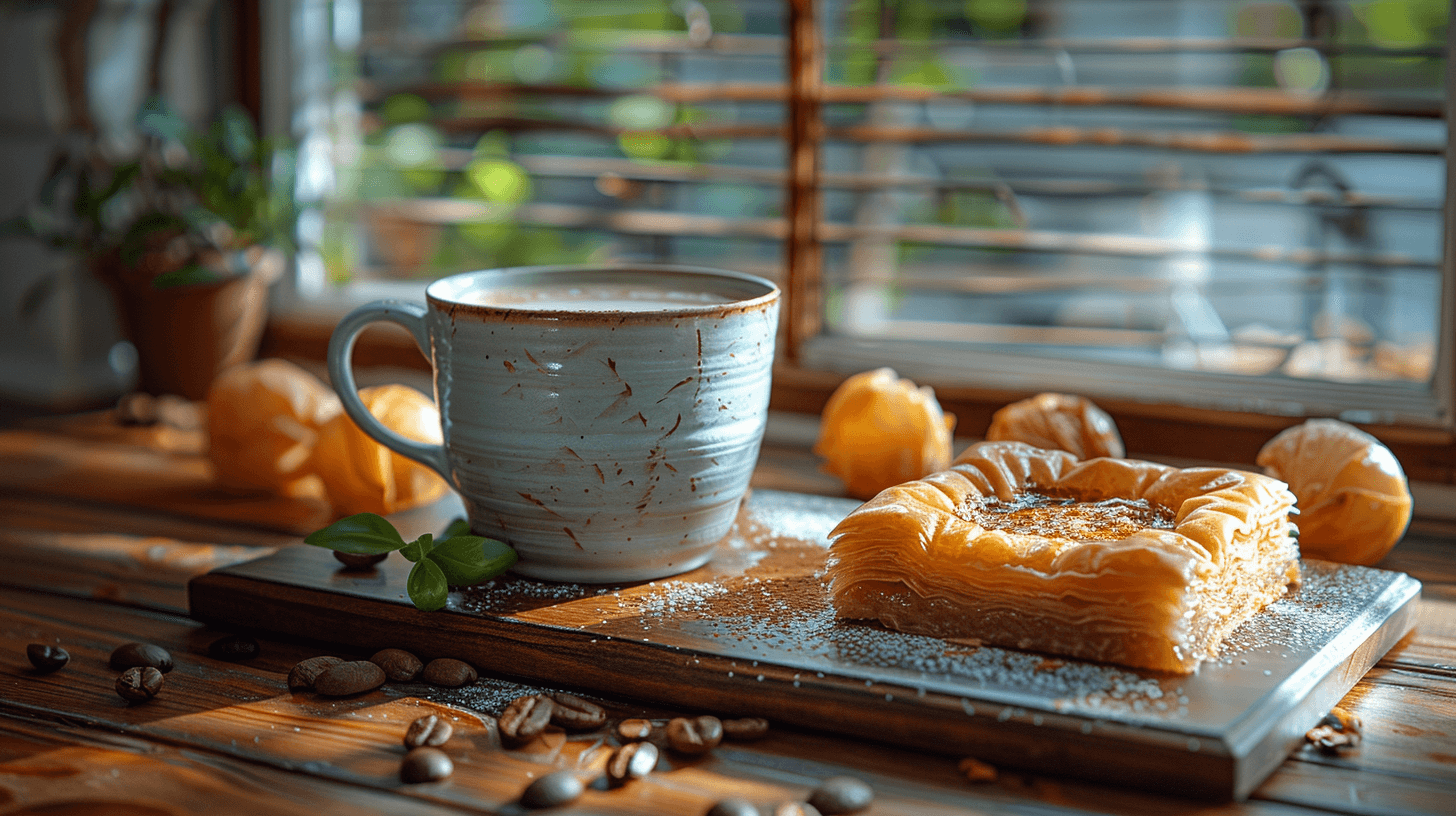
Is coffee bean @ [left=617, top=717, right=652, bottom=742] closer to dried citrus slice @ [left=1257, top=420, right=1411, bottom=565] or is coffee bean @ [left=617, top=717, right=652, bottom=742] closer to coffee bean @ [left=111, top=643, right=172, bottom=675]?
coffee bean @ [left=111, top=643, right=172, bottom=675]

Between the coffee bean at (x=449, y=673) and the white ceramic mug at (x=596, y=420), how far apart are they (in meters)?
0.09

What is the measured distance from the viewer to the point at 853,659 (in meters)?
0.60

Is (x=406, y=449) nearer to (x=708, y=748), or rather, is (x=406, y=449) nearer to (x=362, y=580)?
(x=362, y=580)

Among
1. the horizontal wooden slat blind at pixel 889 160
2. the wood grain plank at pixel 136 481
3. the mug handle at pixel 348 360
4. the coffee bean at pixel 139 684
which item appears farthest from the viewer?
the horizontal wooden slat blind at pixel 889 160

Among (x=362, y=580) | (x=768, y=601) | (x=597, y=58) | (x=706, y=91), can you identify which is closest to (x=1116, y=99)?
(x=706, y=91)

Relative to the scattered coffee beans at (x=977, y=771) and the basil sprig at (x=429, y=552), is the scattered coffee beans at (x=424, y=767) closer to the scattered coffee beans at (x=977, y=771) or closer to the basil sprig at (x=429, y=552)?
the basil sprig at (x=429, y=552)

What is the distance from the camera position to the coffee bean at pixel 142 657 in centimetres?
66

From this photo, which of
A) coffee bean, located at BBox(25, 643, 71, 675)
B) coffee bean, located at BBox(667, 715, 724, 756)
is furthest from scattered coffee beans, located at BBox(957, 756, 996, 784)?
coffee bean, located at BBox(25, 643, 71, 675)

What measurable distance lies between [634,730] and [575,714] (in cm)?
3

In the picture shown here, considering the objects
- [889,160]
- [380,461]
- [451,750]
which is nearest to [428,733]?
[451,750]

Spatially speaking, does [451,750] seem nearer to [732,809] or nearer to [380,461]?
[732,809]

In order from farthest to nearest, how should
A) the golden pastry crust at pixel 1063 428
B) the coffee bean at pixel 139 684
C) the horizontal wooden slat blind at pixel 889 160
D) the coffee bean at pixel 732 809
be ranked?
the horizontal wooden slat blind at pixel 889 160, the golden pastry crust at pixel 1063 428, the coffee bean at pixel 139 684, the coffee bean at pixel 732 809

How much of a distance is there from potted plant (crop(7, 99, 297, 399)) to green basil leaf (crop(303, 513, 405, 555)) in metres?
0.58

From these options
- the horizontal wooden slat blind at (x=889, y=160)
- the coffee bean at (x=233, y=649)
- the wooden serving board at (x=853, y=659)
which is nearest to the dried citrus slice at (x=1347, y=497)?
the wooden serving board at (x=853, y=659)
